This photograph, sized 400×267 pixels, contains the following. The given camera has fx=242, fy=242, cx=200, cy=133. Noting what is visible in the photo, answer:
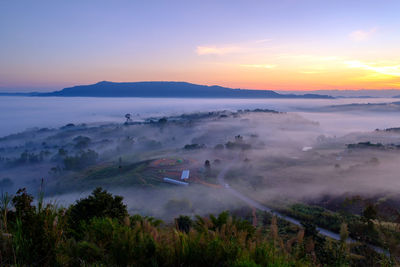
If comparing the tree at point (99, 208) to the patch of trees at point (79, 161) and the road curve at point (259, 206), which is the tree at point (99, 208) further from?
the patch of trees at point (79, 161)

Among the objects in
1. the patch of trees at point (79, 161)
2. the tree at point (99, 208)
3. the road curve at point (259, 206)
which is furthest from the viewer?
the patch of trees at point (79, 161)

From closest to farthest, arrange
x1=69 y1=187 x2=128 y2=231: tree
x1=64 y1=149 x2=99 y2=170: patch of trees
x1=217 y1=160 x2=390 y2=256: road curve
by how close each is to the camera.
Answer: x1=69 y1=187 x2=128 y2=231: tree < x1=217 y1=160 x2=390 y2=256: road curve < x1=64 y1=149 x2=99 y2=170: patch of trees

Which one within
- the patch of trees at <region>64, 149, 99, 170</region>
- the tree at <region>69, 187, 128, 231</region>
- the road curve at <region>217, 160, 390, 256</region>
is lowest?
the patch of trees at <region>64, 149, 99, 170</region>

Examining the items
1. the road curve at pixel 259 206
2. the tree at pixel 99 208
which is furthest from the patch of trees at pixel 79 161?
the tree at pixel 99 208

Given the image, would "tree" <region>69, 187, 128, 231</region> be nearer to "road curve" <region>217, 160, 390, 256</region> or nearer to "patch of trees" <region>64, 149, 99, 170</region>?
"road curve" <region>217, 160, 390, 256</region>

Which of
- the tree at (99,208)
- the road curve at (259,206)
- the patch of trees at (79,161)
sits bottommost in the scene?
the patch of trees at (79,161)

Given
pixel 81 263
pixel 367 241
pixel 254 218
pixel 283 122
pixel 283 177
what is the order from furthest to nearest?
pixel 283 122 → pixel 283 177 → pixel 254 218 → pixel 367 241 → pixel 81 263

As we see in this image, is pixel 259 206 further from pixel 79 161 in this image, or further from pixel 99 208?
pixel 79 161

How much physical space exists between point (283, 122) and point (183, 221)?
570 feet

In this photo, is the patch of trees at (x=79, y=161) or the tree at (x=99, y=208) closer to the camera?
the tree at (x=99, y=208)

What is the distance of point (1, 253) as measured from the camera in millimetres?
3867

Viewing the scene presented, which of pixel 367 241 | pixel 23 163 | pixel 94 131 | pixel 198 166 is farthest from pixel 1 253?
pixel 94 131

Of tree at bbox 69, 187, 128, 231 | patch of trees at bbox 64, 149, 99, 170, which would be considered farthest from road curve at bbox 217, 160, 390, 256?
patch of trees at bbox 64, 149, 99, 170

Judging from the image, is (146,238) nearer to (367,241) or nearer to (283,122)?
(367,241)
